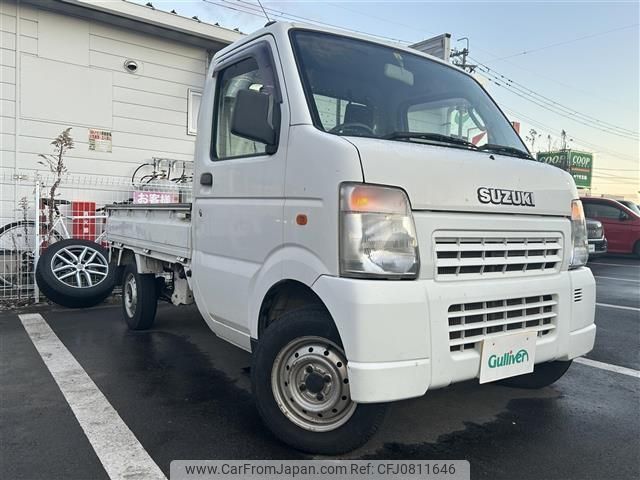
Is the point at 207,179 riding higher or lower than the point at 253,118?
lower

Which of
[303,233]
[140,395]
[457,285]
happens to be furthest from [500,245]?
[140,395]

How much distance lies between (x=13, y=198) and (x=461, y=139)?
24.9 ft

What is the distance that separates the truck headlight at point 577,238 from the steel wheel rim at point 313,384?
5.46 ft

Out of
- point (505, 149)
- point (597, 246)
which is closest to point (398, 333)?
point (505, 149)

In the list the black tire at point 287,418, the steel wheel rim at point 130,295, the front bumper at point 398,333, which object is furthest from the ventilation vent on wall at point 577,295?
the steel wheel rim at point 130,295

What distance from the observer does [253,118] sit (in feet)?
9.43

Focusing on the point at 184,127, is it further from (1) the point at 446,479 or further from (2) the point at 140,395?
(1) the point at 446,479

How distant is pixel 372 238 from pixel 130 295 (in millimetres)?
4069

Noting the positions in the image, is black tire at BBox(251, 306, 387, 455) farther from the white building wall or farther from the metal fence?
the white building wall

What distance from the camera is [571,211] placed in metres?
3.18

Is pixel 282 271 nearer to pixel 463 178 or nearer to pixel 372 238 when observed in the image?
pixel 372 238

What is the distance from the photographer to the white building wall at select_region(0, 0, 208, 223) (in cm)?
807

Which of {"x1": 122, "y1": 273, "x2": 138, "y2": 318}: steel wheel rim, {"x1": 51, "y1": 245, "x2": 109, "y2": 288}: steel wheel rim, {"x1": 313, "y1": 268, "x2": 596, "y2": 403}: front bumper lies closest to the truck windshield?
{"x1": 313, "y1": 268, "x2": 596, "y2": 403}: front bumper

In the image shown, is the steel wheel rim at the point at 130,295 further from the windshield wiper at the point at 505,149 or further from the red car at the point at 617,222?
the red car at the point at 617,222
